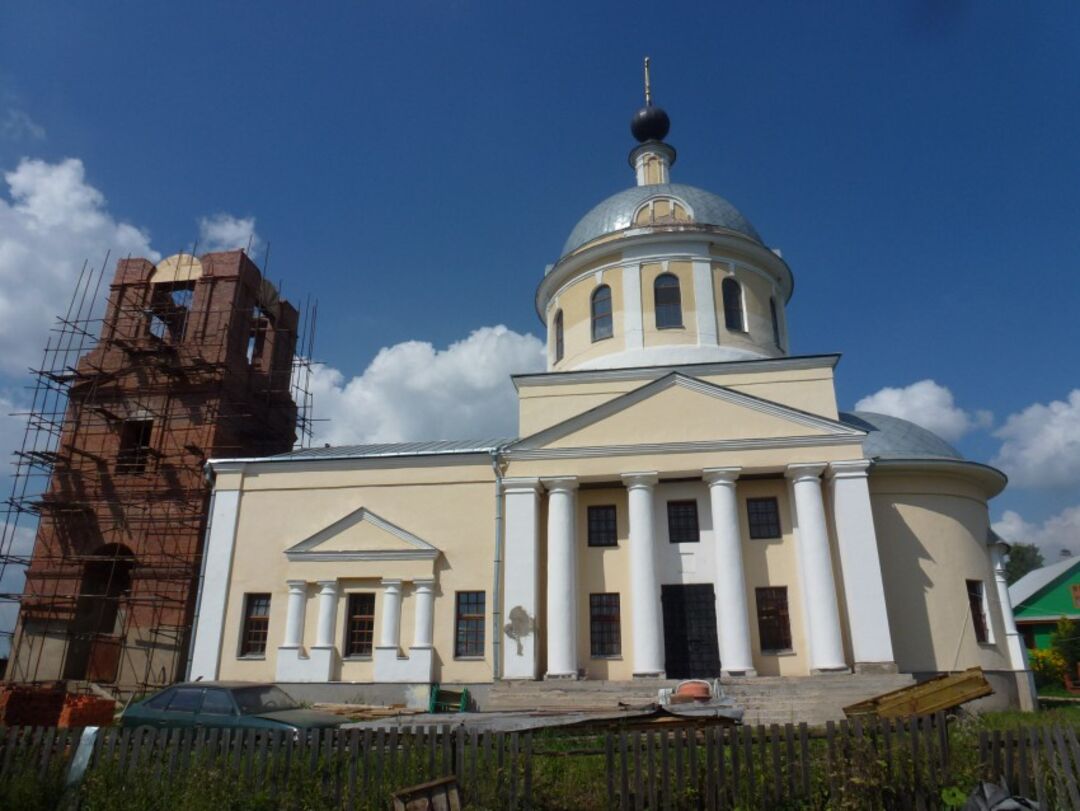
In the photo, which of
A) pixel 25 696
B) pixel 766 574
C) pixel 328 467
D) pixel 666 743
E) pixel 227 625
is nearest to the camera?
pixel 666 743

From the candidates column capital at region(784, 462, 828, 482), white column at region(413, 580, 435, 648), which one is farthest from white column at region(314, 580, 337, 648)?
column capital at region(784, 462, 828, 482)

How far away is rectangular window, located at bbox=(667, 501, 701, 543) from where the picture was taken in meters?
19.0

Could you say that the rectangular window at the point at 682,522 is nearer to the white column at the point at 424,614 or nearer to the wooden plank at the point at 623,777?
the white column at the point at 424,614

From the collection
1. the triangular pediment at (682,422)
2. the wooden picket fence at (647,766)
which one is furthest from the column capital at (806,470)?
the wooden picket fence at (647,766)

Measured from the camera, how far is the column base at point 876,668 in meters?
16.2

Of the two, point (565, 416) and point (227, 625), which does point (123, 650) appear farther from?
point (565, 416)

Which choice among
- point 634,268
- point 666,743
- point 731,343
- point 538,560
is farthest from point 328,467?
point 666,743

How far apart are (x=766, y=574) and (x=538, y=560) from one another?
5370mm

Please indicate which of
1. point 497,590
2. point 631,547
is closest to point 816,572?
point 631,547

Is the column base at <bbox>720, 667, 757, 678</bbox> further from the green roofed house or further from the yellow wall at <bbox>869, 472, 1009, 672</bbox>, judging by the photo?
the green roofed house

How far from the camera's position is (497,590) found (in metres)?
18.8

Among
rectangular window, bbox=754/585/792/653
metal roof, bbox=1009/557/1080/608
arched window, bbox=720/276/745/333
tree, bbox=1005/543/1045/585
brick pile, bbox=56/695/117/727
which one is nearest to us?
brick pile, bbox=56/695/117/727

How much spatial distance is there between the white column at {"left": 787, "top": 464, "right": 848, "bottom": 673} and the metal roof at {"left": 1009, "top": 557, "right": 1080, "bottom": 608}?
26.5 meters

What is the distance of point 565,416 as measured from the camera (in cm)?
2062
